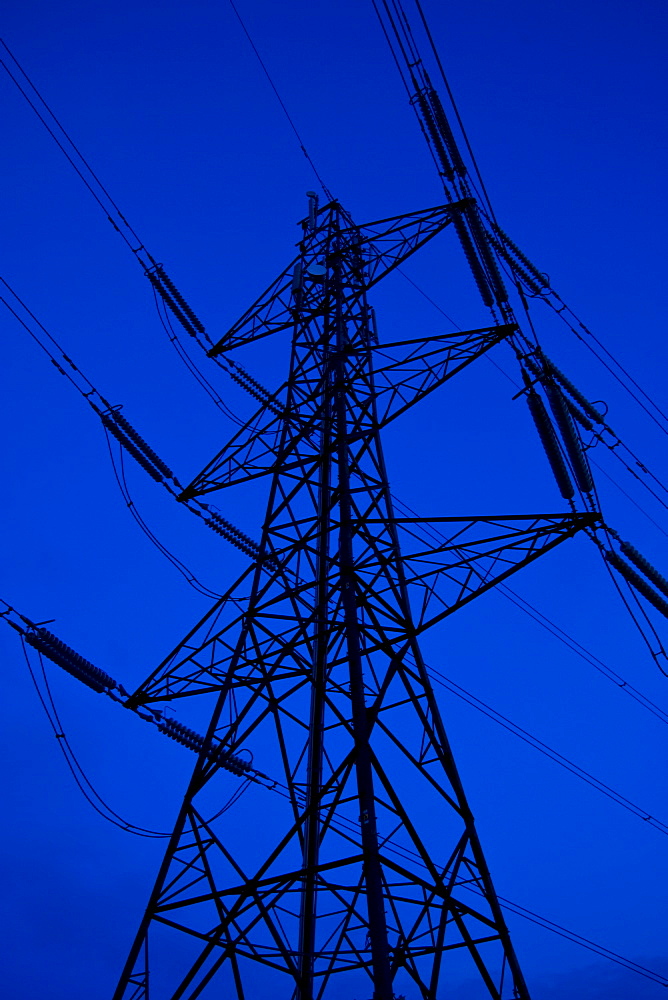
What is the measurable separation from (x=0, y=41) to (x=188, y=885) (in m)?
14.0

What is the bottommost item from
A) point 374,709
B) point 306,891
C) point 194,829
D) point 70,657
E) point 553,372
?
point 306,891

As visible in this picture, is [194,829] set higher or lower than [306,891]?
higher

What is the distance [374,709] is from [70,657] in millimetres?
5178

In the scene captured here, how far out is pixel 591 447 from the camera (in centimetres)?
1488

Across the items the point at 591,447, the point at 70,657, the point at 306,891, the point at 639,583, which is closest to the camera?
the point at 306,891

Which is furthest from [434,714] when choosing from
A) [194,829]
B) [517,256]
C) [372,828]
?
[517,256]

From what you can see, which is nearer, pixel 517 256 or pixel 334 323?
pixel 334 323

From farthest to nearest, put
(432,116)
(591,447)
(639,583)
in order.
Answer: (432,116), (591,447), (639,583)

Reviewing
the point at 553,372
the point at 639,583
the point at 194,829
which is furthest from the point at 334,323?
the point at 194,829

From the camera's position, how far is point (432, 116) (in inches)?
650

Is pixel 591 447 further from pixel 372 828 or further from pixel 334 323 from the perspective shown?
pixel 372 828

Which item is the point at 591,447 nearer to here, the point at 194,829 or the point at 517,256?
the point at 517,256

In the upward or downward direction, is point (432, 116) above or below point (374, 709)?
above

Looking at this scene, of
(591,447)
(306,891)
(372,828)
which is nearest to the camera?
(372,828)
